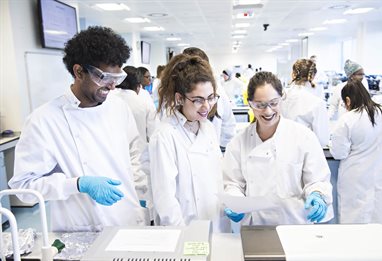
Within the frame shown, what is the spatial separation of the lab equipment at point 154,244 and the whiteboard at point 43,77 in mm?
3089

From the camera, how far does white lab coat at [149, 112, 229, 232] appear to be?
1.28 meters

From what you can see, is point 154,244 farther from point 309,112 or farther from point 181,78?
point 309,112

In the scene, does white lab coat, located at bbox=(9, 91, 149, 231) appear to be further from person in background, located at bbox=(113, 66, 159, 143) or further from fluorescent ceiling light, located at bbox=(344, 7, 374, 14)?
fluorescent ceiling light, located at bbox=(344, 7, 374, 14)

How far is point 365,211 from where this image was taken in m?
2.58

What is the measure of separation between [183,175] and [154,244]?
0.49 m

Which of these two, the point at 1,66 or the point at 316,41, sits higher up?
the point at 316,41

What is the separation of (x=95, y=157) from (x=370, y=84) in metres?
6.16

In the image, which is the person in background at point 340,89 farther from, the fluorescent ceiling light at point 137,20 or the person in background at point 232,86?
the fluorescent ceiling light at point 137,20

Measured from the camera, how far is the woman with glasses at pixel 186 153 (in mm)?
1292

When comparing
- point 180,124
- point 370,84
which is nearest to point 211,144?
point 180,124

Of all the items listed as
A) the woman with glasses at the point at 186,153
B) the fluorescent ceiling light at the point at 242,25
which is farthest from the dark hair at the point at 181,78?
the fluorescent ceiling light at the point at 242,25

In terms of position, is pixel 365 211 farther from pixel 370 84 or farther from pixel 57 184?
pixel 370 84

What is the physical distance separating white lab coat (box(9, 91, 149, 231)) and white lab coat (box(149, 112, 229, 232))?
166 millimetres

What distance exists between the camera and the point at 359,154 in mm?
2531
